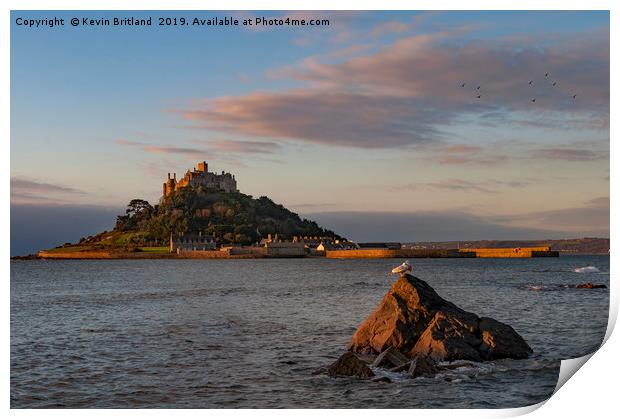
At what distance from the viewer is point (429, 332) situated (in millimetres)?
14516

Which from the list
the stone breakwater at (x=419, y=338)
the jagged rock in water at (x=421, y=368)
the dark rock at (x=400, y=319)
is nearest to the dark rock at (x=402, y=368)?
the stone breakwater at (x=419, y=338)

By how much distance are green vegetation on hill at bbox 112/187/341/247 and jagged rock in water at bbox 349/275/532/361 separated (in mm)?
74587

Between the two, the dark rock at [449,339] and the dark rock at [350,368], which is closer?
the dark rock at [350,368]

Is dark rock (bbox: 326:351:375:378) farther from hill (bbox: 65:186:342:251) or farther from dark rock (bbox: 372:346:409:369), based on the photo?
hill (bbox: 65:186:342:251)

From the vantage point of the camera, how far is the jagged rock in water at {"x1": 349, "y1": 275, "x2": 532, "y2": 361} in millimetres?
14445

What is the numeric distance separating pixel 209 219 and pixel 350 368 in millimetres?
91920

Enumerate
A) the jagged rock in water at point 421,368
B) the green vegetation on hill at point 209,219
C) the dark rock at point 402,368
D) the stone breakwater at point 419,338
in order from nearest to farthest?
the jagged rock in water at point 421,368 < the dark rock at point 402,368 < the stone breakwater at point 419,338 < the green vegetation on hill at point 209,219

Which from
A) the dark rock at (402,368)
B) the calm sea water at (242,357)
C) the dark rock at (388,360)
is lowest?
the calm sea water at (242,357)

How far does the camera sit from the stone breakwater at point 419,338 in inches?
552

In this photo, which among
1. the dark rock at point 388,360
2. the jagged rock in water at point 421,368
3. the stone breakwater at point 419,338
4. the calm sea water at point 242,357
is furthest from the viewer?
the dark rock at point 388,360

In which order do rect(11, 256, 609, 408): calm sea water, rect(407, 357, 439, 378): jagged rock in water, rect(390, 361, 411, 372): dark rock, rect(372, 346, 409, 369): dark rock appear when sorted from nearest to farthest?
1. rect(11, 256, 609, 408): calm sea water
2. rect(407, 357, 439, 378): jagged rock in water
3. rect(390, 361, 411, 372): dark rock
4. rect(372, 346, 409, 369): dark rock

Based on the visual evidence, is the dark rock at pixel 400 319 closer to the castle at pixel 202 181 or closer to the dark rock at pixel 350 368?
the dark rock at pixel 350 368

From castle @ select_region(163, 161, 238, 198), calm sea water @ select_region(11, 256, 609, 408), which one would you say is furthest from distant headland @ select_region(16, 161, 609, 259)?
calm sea water @ select_region(11, 256, 609, 408)
